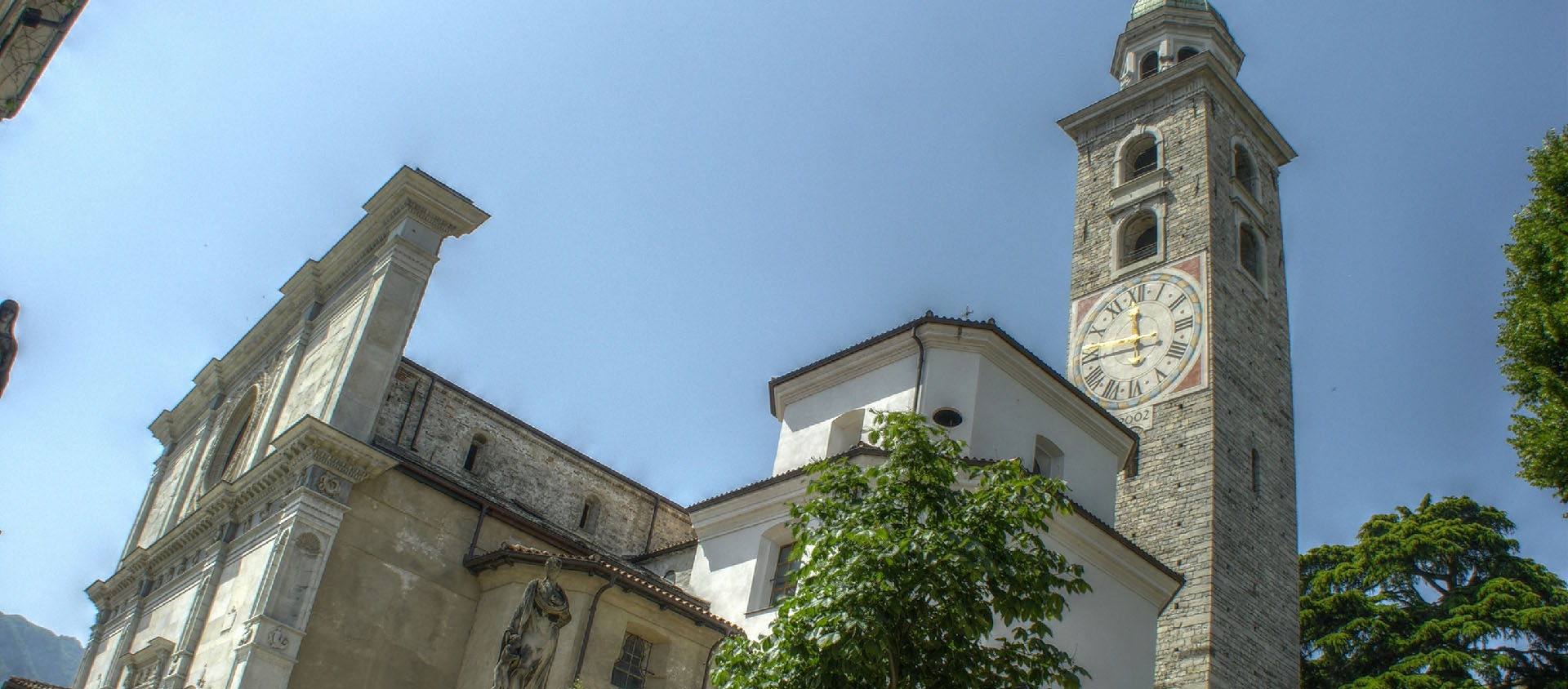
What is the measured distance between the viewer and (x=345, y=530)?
19094mm

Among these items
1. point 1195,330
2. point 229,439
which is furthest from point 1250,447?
point 229,439

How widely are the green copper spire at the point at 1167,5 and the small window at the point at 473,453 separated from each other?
89.2 ft

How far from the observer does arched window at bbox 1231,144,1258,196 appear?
37.1m

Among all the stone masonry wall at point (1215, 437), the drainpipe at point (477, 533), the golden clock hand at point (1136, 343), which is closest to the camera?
the drainpipe at point (477, 533)

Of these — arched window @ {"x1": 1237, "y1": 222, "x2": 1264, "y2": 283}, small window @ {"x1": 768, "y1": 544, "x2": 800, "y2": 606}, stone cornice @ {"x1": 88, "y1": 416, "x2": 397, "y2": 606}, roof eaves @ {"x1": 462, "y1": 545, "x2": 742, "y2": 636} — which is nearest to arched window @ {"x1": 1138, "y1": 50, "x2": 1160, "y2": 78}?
arched window @ {"x1": 1237, "y1": 222, "x2": 1264, "y2": 283}

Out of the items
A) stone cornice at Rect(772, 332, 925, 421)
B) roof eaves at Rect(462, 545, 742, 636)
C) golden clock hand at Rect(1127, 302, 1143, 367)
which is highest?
golden clock hand at Rect(1127, 302, 1143, 367)

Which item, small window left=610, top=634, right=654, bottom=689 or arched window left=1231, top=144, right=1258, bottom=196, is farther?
arched window left=1231, top=144, right=1258, bottom=196

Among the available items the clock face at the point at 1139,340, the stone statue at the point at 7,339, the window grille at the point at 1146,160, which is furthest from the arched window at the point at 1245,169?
the stone statue at the point at 7,339

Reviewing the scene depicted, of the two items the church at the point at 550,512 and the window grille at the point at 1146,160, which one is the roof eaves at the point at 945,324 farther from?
the window grille at the point at 1146,160

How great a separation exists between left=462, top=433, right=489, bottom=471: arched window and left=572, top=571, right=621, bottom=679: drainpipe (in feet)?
19.4

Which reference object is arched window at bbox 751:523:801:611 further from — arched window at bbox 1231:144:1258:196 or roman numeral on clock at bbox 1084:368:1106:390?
arched window at bbox 1231:144:1258:196

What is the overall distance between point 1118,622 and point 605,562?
788cm

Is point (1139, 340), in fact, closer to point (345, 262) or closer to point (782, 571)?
point (782, 571)

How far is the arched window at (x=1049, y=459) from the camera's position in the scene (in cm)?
2028
